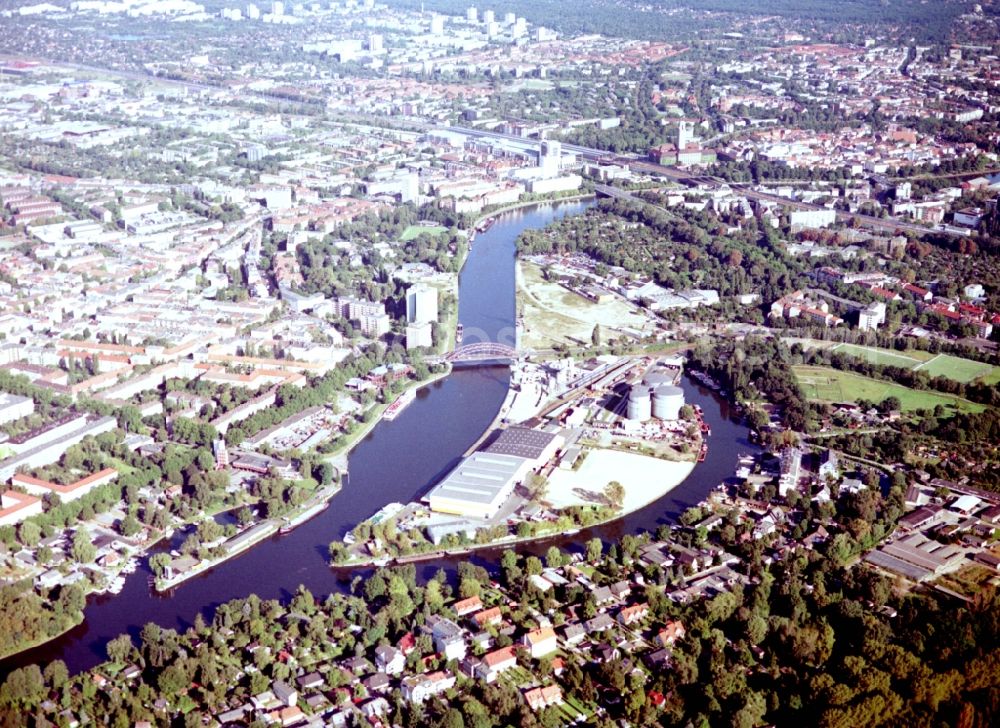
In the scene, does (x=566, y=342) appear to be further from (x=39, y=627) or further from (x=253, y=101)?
(x=253, y=101)

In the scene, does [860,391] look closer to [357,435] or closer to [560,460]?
[560,460]

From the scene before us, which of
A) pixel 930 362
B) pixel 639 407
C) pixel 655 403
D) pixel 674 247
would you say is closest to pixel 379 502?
pixel 639 407

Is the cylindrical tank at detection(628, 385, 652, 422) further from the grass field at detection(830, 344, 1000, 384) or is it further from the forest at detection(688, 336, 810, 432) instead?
the grass field at detection(830, 344, 1000, 384)

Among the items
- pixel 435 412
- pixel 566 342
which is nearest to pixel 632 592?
pixel 435 412

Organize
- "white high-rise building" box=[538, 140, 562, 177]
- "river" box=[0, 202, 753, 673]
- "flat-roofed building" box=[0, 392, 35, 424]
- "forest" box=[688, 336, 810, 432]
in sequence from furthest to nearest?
"white high-rise building" box=[538, 140, 562, 177] < "forest" box=[688, 336, 810, 432] < "flat-roofed building" box=[0, 392, 35, 424] < "river" box=[0, 202, 753, 673]

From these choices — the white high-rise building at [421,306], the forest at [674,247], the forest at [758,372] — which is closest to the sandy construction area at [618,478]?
the forest at [758,372]

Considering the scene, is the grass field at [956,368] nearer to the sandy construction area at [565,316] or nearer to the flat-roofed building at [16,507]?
the sandy construction area at [565,316]

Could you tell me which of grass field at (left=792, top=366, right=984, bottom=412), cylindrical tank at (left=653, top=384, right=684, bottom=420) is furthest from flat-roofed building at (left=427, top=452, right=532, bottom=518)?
grass field at (left=792, top=366, right=984, bottom=412)
